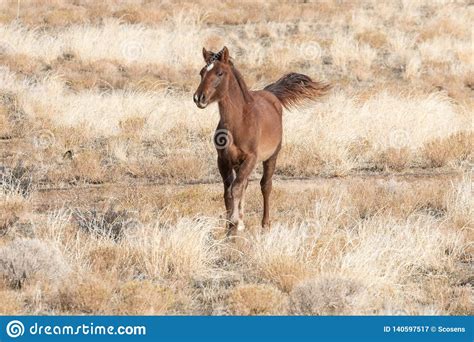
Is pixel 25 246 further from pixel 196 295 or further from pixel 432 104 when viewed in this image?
pixel 432 104

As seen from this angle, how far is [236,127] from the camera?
31.7 ft

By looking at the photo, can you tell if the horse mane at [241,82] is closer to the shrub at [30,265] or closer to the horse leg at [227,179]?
the horse leg at [227,179]

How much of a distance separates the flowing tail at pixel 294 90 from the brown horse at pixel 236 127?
0.83 metres

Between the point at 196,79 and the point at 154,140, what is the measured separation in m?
5.72

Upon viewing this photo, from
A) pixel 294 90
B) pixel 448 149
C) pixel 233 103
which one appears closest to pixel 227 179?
pixel 233 103

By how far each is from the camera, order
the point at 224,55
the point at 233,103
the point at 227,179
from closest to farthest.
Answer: the point at 224,55
the point at 233,103
the point at 227,179

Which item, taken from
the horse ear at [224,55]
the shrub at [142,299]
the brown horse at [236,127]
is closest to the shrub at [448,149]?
the brown horse at [236,127]

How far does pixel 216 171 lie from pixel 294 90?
261 cm

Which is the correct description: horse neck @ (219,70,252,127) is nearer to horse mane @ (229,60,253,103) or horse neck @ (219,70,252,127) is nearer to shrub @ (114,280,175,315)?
horse mane @ (229,60,253,103)

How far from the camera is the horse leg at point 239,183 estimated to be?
964cm

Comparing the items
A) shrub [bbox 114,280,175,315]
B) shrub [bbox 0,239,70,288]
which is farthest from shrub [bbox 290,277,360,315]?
shrub [bbox 0,239,70,288]

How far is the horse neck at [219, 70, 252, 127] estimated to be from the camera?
953 centimetres

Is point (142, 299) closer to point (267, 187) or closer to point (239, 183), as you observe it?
point (239, 183)

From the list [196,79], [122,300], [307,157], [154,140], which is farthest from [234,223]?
[196,79]
